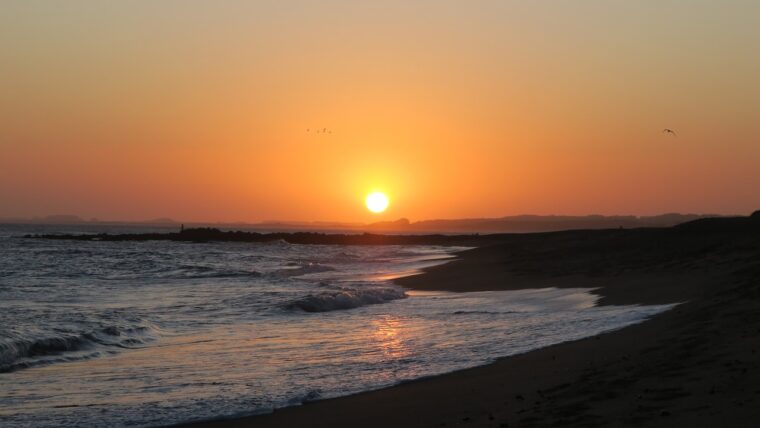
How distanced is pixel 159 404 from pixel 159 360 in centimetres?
375

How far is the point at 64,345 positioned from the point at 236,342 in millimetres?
3336

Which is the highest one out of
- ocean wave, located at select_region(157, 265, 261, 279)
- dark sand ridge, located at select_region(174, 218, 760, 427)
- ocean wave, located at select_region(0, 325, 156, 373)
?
dark sand ridge, located at select_region(174, 218, 760, 427)

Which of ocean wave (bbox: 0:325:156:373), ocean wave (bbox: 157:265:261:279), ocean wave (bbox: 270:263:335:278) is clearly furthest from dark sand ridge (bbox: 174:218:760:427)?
ocean wave (bbox: 270:263:335:278)

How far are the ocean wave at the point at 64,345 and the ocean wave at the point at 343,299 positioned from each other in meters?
6.20

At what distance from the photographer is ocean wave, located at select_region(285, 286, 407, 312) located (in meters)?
22.4

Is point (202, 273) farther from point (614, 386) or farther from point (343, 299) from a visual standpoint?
point (614, 386)

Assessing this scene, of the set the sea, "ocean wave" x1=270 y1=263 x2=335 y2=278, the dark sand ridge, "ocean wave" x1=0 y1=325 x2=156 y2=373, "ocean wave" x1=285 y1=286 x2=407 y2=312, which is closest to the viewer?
the dark sand ridge

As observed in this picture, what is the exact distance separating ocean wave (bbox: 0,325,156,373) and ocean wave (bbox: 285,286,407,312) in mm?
6204

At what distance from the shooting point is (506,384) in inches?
389

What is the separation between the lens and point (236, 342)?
15.4 meters

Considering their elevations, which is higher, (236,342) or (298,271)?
(236,342)

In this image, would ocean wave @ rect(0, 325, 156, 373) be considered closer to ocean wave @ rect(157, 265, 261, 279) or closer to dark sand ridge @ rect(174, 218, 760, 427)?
dark sand ridge @ rect(174, 218, 760, 427)

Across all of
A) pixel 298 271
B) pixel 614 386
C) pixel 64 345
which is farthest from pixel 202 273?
pixel 614 386

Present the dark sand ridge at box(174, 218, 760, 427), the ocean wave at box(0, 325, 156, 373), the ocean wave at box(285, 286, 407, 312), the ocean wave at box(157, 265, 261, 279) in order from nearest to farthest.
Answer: the dark sand ridge at box(174, 218, 760, 427) → the ocean wave at box(0, 325, 156, 373) → the ocean wave at box(285, 286, 407, 312) → the ocean wave at box(157, 265, 261, 279)
